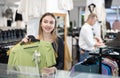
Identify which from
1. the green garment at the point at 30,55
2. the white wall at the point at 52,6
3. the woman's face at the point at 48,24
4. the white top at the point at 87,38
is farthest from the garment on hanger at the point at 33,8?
the green garment at the point at 30,55

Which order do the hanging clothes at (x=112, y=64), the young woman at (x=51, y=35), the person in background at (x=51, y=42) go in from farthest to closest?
the hanging clothes at (x=112, y=64) → the young woman at (x=51, y=35) → the person in background at (x=51, y=42)

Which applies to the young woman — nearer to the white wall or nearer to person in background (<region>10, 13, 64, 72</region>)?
person in background (<region>10, 13, 64, 72</region>)

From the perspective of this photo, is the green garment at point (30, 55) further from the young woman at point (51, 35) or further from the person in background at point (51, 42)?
the young woman at point (51, 35)

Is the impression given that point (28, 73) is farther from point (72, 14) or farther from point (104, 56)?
point (72, 14)

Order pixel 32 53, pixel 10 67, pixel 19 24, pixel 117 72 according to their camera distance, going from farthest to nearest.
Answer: pixel 19 24
pixel 117 72
pixel 32 53
pixel 10 67

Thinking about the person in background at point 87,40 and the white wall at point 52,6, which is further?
the white wall at point 52,6

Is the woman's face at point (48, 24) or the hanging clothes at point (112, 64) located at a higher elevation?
the woman's face at point (48, 24)

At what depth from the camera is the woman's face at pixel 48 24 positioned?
2678mm

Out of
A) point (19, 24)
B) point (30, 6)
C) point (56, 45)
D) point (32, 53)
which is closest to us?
point (32, 53)

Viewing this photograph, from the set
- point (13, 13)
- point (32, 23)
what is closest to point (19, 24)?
point (13, 13)

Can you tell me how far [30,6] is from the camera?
4512mm

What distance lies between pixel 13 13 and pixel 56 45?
19.8 ft

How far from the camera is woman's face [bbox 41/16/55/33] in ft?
8.79

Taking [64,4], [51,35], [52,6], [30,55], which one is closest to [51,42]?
[51,35]
